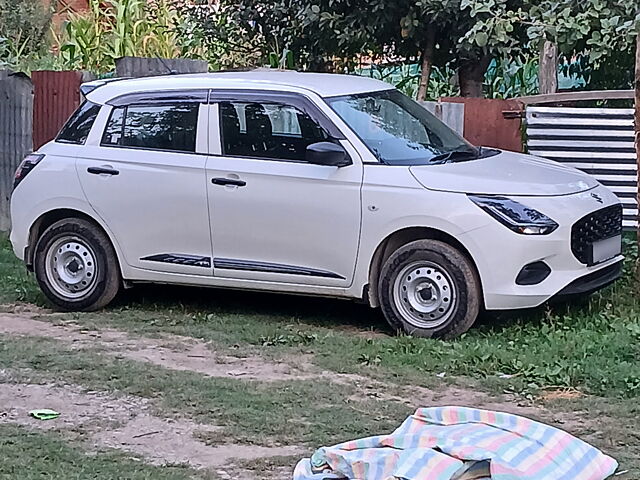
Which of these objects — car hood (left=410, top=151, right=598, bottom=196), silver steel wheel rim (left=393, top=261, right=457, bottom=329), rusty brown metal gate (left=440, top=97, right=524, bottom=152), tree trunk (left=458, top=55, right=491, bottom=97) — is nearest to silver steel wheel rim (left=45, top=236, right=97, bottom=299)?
silver steel wheel rim (left=393, top=261, right=457, bottom=329)

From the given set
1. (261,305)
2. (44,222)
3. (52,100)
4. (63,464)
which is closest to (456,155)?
(261,305)

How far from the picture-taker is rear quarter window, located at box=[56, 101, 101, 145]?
8.62 m

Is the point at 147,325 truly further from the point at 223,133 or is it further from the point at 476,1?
the point at 476,1

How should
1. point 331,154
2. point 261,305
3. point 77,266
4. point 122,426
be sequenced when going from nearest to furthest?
point 122,426, point 331,154, point 77,266, point 261,305

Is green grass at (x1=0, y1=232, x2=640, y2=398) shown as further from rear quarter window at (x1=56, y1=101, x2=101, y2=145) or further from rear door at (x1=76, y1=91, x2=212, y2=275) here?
rear quarter window at (x1=56, y1=101, x2=101, y2=145)

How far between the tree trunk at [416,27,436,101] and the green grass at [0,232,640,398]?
3.54 meters

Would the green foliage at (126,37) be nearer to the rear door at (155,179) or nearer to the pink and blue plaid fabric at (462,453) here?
the rear door at (155,179)

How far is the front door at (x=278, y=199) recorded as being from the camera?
25.4 ft

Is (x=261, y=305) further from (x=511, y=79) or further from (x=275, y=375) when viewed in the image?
(x=511, y=79)

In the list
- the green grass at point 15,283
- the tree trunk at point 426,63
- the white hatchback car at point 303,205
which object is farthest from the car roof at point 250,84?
the tree trunk at point 426,63

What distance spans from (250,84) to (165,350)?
6.80 feet

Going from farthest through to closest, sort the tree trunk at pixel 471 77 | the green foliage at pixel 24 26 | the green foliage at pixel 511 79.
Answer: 1. the green foliage at pixel 24 26
2. the green foliage at pixel 511 79
3. the tree trunk at pixel 471 77

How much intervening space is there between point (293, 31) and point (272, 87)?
4499 millimetres

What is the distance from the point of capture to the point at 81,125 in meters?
8.66
